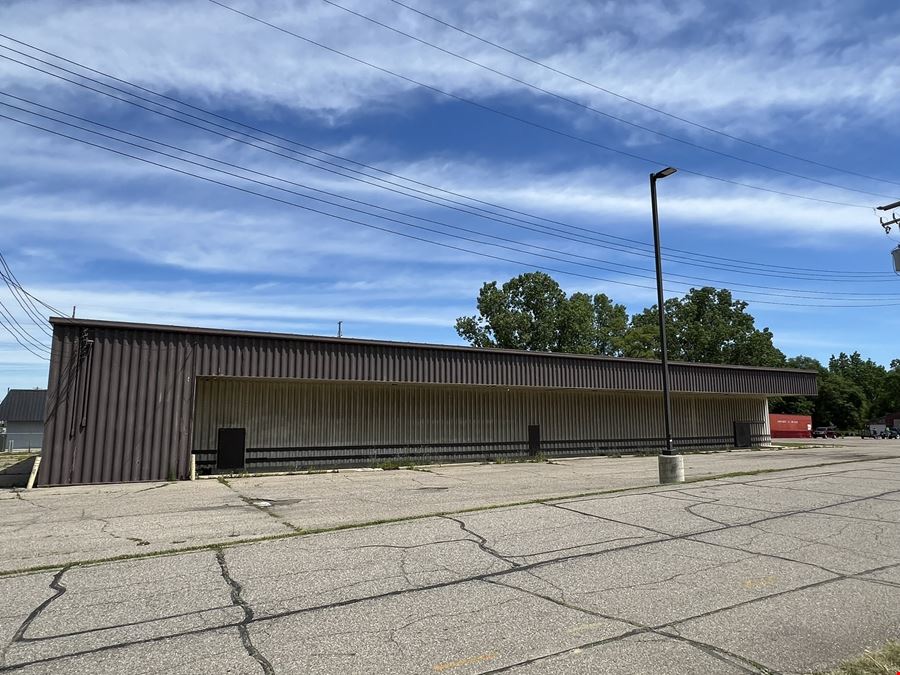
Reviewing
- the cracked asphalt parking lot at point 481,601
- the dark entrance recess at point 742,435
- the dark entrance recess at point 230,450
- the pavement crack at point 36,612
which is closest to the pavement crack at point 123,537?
the cracked asphalt parking lot at point 481,601

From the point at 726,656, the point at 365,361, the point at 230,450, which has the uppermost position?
the point at 365,361

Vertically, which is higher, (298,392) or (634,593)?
(298,392)

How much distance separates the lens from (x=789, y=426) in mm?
54469

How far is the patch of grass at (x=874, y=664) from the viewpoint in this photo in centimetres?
432

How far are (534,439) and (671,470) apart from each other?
11.7 metres

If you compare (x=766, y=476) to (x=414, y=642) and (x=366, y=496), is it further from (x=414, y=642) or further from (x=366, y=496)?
(x=414, y=642)

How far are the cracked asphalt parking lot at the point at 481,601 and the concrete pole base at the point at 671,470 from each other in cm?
547

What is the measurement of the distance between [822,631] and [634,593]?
1.68 metres

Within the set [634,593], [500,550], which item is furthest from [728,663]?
[500,550]

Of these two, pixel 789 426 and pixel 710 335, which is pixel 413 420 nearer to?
pixel 789 426

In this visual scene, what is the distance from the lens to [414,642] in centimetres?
500

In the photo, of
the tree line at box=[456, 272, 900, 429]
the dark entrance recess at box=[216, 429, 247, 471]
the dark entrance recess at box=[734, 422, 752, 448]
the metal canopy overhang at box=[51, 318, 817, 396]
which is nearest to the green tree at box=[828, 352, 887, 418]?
the tree line at box=[456, 272, 900, 429]

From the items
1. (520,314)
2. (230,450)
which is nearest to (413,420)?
(230,450)

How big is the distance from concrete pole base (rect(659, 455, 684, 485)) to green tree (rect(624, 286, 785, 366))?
5419 cm
